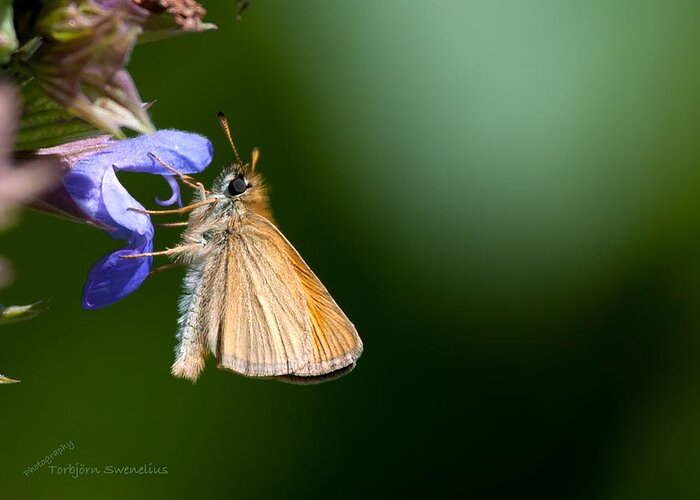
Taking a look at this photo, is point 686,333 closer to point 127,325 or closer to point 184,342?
point 127,325

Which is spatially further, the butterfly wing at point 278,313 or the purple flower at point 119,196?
the butterfly wing at point 278,313

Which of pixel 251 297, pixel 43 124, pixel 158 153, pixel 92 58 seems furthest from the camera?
pixel 251 297

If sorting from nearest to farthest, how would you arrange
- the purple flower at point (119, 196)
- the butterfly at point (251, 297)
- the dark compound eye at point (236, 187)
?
the purple flower at point (119, 196) → the butterfly at point (251, 297) → the dark compound eye at point (236, 187)

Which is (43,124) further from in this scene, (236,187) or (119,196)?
(236,187)

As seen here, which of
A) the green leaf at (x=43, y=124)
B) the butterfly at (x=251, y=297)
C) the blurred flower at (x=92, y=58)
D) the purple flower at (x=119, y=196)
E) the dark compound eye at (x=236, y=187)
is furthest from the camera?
the dark compound eye at (x=236, y=187)

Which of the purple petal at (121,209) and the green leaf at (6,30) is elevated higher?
the green leaf at (6,30)

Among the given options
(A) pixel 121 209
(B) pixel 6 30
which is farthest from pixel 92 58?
(A) pixel 121 209

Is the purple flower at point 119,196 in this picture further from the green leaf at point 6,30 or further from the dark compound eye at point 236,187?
the dark compound eye at point 236,187

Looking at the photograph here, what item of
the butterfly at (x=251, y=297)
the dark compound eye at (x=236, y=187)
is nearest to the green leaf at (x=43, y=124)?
the butterfly at (x=251, y=297)
